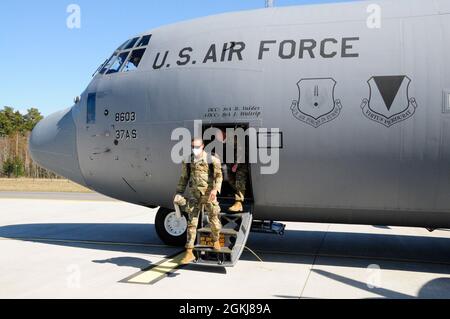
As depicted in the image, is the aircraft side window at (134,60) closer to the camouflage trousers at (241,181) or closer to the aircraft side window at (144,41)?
the aircraft side window at (144,41)

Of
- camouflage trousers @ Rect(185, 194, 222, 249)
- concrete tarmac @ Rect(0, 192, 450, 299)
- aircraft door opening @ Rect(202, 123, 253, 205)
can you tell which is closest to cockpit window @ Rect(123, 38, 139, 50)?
aircraft door opening @ Rect(202, 123, 253, 205)

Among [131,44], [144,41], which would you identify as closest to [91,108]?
[131,44]

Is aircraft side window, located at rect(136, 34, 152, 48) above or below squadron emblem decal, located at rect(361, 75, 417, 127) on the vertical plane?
above

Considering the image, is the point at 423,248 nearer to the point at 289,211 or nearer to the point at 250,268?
the point at 289,211

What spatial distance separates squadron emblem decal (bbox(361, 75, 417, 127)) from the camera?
734 centimetres

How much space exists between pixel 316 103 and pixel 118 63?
4.89 metres

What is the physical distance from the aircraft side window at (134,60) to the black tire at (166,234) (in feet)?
11.1

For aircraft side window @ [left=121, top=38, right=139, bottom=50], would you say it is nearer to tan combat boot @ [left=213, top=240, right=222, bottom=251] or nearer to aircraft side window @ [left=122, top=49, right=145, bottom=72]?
aircraft side window @ [left=122, top=49, right=145, bottom=72]

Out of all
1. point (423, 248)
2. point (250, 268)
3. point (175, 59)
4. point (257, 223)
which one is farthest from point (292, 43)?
point (423, 248)

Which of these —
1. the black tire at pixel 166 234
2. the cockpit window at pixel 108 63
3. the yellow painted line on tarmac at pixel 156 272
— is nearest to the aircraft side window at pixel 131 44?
the cockpit window at pixel 108 63

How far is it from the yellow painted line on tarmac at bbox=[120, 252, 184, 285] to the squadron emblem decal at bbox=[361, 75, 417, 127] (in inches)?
182

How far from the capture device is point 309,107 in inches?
306

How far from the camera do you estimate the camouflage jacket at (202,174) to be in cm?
773

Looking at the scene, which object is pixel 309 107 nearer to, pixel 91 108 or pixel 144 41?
pixel 144 41
